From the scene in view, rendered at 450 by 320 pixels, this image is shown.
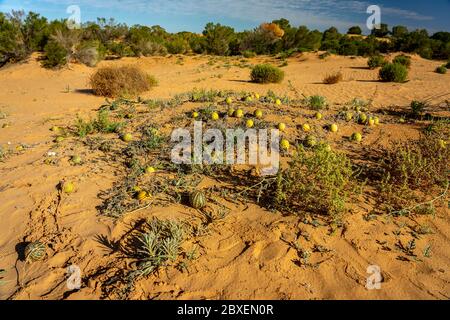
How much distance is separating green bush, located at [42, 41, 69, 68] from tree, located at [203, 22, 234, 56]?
10014 mm

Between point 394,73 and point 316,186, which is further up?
point 394,73

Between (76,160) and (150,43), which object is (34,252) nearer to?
(76,160)

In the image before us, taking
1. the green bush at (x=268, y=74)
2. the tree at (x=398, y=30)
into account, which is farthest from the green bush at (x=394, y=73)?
the tree at (x=398, y=30)

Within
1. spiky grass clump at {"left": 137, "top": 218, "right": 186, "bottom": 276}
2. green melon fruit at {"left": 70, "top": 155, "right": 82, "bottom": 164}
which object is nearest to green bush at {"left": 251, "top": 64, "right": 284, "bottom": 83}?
green melon fruit at {"left": 70, "top": 155, "right": 82, "bottom": 164}

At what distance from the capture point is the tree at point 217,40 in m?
22.1

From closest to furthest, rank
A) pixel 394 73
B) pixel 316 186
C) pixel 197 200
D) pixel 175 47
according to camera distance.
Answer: pixel 316 186, pixel 197 200, pixel 394 73, pixel 175 47

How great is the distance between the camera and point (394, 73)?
1075 centimetres

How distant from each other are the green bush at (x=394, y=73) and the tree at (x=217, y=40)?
1331 cm

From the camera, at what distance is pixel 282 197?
3.20 metres

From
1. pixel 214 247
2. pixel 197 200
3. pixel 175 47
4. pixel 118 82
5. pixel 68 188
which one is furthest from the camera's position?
pixel 175 47

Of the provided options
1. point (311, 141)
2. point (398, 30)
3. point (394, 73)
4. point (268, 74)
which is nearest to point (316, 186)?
point (311, 141)

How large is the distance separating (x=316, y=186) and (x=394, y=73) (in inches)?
373
